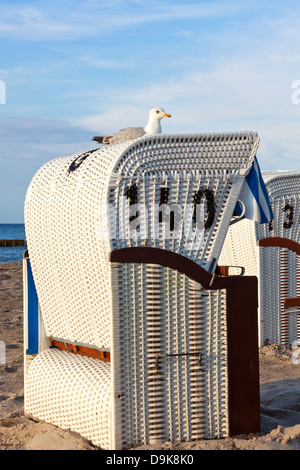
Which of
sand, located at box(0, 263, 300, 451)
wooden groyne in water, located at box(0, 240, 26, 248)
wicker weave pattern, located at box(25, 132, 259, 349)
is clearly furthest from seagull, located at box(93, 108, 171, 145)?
wooden groyne in water, located at box(0, 240, 26, 248)

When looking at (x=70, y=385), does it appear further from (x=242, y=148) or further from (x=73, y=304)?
(x=242, y=148)

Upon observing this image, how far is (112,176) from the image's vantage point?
4.96 m

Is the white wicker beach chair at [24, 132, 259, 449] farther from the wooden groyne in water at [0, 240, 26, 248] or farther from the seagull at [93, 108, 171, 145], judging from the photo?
the wooden groyne in water at [0, 240, 26, 248]

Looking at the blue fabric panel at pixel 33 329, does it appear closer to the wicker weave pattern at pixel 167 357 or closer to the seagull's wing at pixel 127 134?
the wicker weave pattern at pixel 167 357

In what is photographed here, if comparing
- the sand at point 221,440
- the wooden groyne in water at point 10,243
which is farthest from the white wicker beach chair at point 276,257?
the wooden groyne in water at point 10,243

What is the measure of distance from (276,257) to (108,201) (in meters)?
5.54

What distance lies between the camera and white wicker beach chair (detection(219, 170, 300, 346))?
32.4 ft

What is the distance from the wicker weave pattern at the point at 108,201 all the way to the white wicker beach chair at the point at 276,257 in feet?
14.9

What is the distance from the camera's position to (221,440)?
5133 mm

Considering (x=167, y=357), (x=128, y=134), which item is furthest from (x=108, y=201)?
(x=128, y=134)
